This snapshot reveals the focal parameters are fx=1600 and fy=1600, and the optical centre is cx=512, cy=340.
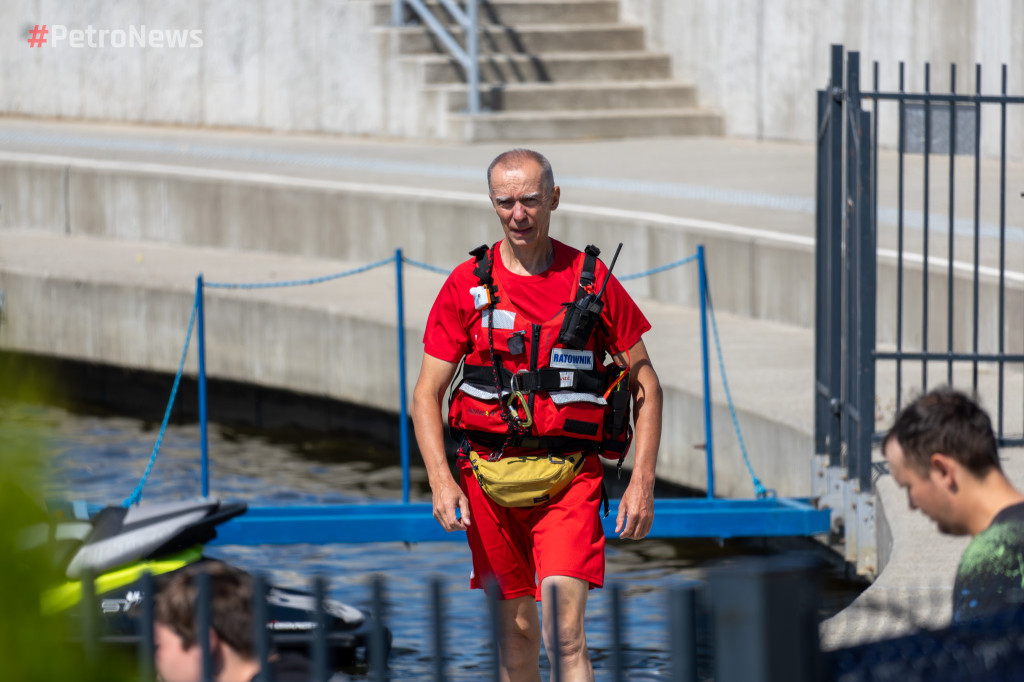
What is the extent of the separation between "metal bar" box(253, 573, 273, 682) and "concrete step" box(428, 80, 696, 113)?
1497 cm

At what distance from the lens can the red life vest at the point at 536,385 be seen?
4098 millimetres

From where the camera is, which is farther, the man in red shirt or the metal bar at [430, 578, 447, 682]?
the man in red shirt

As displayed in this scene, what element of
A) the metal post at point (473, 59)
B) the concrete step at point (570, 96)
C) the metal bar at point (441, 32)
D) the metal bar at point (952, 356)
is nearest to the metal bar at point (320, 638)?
the metal bar at point (952, 356)

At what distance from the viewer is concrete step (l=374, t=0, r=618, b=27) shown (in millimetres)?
18125

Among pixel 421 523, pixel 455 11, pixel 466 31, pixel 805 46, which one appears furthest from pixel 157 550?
pixel 466 31

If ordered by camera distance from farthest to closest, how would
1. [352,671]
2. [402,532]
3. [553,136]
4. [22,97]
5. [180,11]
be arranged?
[22,97] < [180,11] < [553,136] < [402,532] < [352,671]

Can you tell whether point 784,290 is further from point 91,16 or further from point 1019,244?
point 91,16

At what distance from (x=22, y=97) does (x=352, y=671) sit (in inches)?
701

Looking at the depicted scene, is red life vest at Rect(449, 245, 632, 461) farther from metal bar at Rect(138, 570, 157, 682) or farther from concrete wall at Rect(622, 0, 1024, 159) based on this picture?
concrete wall at Rect(622, 0, 1024, 159)

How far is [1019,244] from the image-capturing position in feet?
32.9

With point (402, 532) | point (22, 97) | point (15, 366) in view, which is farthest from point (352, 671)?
point (22, 97)

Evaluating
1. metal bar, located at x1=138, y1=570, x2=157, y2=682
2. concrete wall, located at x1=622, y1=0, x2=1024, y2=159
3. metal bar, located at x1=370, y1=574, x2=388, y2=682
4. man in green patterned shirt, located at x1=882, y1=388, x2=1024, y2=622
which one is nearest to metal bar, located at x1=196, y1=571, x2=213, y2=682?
metal bar, located at x1=138, y1=570, x2=157, y2=682

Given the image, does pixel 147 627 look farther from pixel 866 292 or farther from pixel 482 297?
pixel 866 292

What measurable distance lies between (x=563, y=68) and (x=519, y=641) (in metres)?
14.0
